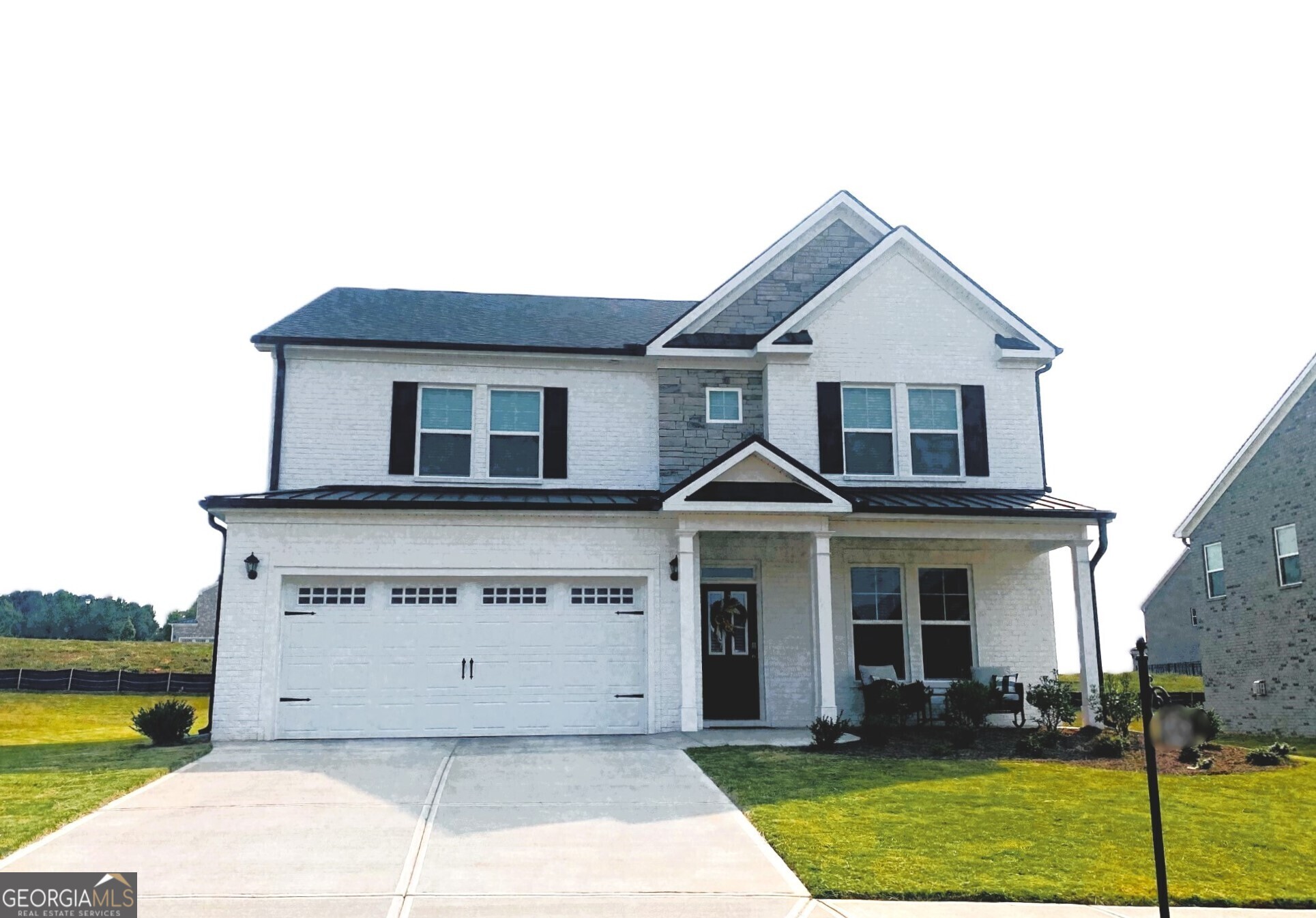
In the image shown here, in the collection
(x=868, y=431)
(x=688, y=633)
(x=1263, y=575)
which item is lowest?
(x=688, y=633)

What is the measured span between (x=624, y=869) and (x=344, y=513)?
29.0ft

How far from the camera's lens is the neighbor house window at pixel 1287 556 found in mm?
20406

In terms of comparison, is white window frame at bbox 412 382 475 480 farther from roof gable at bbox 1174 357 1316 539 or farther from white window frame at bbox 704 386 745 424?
roof gable at bbox 1174 357 1316 539

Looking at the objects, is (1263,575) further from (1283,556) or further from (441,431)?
(441,431)

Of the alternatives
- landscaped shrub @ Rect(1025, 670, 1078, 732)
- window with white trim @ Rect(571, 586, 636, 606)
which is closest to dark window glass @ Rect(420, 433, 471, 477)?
window with white trim @ Rect(571, 586, 636, 606)

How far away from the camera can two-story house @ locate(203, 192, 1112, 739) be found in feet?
49.2

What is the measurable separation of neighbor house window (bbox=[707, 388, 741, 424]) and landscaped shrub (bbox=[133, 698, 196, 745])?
904 centimetres

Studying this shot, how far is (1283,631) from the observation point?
20609 millimetres

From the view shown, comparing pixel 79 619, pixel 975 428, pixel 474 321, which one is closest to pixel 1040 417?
pixel 975 428

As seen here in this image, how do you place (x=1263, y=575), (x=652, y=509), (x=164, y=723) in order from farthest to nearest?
(x=1263, y=575) → (x=652, y=509) → (x=164, y=723)

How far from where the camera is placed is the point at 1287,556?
20.7m

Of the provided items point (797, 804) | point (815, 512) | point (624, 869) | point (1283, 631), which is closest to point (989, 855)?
point (797, 804)

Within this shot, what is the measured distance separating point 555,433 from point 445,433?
1.80m

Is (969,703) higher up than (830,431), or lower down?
lower down
